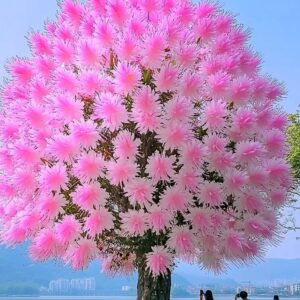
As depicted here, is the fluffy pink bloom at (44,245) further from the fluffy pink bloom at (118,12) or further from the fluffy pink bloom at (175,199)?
the fluffy pink bloom at (118,12)

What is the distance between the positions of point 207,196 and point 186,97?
1109mm

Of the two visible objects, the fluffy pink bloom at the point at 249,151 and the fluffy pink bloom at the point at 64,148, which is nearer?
the fluffy pink bloom at the point at 64,148

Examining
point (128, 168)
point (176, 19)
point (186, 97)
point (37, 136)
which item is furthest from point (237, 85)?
point (37, 136)

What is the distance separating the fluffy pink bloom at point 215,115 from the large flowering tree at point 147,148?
14 millimetres

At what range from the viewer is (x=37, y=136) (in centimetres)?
655

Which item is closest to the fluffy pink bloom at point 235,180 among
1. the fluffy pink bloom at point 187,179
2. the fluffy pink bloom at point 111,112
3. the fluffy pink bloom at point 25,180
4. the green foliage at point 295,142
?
the fluffy pink bloom at point 187,179

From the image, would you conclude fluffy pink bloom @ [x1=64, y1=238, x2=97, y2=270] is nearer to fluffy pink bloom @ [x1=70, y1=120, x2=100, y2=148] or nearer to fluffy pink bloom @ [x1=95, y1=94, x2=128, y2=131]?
fluffy pink bloom @ [x1=70, y1=120, x2=100, y2=148]

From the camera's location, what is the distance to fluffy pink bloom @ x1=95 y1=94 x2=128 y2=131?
6234 millimetres

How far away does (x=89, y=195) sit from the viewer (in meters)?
6.13

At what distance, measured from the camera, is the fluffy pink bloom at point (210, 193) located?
6.19 metres

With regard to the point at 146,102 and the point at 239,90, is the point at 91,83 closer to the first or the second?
the point at 146,102

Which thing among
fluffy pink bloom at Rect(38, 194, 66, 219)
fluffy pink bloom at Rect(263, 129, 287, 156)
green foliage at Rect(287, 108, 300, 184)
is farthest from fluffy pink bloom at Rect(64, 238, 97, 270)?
green foliage at Rect(287, 108, 300, 184)

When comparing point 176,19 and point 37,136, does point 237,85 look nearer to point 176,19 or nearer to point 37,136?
point 176,19

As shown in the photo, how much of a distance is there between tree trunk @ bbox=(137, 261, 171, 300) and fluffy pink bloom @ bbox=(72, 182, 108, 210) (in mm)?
1133
